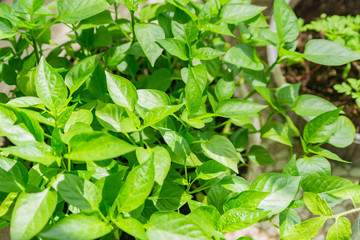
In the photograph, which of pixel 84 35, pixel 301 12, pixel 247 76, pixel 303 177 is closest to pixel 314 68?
pixel 301 12

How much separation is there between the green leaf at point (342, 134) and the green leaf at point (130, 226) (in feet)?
1.39

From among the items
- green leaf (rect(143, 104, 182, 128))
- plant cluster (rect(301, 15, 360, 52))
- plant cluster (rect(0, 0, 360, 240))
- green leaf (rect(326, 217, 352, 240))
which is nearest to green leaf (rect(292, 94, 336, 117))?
plant cluster (rect(0, 0, 360, 240))

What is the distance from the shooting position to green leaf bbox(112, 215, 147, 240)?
41cm

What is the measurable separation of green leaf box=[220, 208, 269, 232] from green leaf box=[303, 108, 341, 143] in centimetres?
24

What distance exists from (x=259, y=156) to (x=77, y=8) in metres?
0.45

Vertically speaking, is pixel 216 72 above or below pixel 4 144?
above

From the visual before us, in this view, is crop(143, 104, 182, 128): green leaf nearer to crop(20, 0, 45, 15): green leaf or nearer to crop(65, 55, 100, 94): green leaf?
crop(65, 55, 100, 94): green leaf

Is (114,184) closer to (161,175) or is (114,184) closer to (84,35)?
(161,175)

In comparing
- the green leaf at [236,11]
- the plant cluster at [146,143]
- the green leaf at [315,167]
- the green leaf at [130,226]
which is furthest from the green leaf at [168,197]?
the green leaf at [236,11]

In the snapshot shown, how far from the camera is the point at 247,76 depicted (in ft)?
2.33

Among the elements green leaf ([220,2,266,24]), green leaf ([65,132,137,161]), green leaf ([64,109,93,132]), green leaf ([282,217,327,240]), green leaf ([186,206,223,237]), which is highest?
green leaf ([220,2,266,24])

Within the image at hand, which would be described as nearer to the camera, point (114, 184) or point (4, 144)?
point (114, 184)

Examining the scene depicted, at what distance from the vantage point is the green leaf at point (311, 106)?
0.67m

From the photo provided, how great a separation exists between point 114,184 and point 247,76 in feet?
1.19
